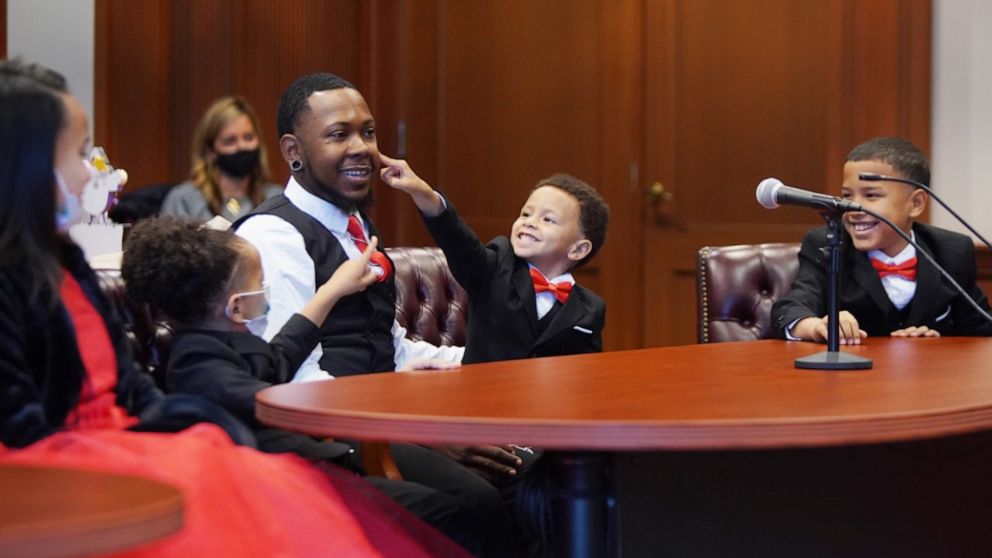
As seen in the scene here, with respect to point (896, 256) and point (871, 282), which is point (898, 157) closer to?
point (896, 256)

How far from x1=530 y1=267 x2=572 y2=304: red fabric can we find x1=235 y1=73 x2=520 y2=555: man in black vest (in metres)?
0.30

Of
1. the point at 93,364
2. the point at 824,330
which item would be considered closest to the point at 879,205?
the point at 824,330

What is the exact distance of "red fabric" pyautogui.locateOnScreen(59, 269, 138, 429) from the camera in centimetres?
214

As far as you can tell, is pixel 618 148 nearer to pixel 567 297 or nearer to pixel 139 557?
pixel 567 297

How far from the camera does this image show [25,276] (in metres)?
2.00

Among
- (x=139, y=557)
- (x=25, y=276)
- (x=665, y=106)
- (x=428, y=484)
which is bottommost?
(x=428, y=484)

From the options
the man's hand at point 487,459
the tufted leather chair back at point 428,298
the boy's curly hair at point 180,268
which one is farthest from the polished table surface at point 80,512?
the tufted leather chair back at point 428,298

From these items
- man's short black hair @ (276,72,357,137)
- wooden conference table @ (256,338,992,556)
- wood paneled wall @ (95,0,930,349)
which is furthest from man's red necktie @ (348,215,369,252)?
wood paneled wall @ (95,0,930,349)

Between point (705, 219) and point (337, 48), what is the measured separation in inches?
86.5

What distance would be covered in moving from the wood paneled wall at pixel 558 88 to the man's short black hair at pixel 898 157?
1923 millimetres

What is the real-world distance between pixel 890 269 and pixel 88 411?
226 cm

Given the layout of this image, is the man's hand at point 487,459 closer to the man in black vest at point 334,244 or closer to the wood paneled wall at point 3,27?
the man in black vest at point 334,244

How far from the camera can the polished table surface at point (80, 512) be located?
111cm

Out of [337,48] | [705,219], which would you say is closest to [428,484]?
[705,219]
